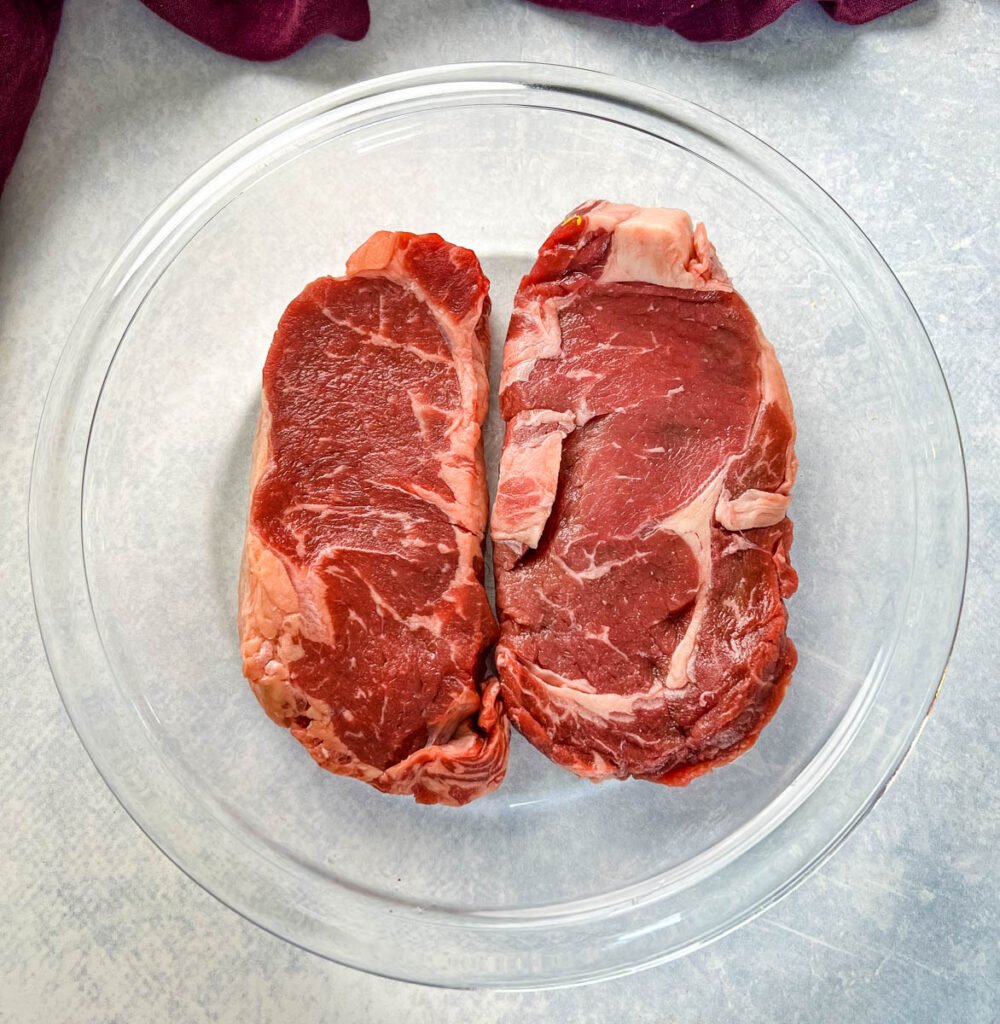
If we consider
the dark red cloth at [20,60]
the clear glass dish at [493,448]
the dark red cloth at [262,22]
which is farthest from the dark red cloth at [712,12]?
the dark red cloth at [20,60]

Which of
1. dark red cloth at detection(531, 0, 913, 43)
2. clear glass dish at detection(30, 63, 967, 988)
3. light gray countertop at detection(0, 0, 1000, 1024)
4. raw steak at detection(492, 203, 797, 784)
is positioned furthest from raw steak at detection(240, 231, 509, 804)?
dark red cloth at detection(531, 0, 913, 43)

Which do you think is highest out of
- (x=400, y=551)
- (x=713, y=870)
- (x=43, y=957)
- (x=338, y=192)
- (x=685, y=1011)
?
(x=338, y=192)

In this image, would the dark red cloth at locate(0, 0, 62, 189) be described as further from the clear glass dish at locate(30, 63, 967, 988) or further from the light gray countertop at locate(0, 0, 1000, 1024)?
the clear glass dish at locate(30, 63, 967, 988)

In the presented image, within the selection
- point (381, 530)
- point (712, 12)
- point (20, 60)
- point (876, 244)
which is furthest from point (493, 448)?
point (20, 60)

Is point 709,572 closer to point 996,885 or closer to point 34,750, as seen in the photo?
point 996,885

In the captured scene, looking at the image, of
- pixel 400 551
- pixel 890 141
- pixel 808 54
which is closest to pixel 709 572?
pixel 400 551

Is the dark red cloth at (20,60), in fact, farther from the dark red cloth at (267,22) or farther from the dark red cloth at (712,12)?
the dark red cloth at (712,12)
